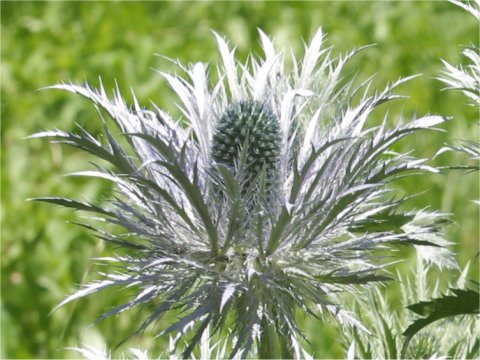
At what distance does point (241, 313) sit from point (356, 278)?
10cm

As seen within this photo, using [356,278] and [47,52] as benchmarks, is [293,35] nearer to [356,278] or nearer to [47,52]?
[47,52]

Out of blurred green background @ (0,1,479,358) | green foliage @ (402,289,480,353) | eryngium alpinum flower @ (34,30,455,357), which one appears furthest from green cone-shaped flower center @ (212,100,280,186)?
blurred green background @ (0,1,479,358)

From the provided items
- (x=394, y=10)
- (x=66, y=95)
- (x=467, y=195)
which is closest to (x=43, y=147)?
(x=66, y=95)

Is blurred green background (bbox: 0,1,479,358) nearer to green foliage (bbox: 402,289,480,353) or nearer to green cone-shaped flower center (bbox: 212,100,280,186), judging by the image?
green cone-shaped flower center (bbox: 212,100,280,186)

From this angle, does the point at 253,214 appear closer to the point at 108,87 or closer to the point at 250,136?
the point at 250,136

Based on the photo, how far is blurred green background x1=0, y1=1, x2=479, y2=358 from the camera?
6.14 ft

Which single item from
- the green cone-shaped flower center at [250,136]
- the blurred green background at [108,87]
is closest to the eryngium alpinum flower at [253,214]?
the green cone-shaped flower center at [250,136]

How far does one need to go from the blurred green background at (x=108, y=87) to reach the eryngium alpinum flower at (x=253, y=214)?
74 centimetres

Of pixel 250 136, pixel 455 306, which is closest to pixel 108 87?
pixel 250 136

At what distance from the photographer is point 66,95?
8.30 ft

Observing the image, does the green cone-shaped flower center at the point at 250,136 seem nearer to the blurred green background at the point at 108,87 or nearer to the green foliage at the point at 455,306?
the green foliage at the point at 455,306

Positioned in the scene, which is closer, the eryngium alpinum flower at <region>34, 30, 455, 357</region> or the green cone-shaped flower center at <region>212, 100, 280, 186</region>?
the eryngium alpinum flower at <region>34, 30, 455, 357</region>

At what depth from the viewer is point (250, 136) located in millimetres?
810

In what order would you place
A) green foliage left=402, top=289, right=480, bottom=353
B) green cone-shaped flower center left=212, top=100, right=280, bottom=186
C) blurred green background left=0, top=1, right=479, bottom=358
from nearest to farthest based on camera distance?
1. green foliage left=402, top=289, right=480, bottom=353
2. green cone-shaped flower center left=212, top=100, right=280, bottom=186
3. blurred green background left=0, top=1, right=479, bottom=358
